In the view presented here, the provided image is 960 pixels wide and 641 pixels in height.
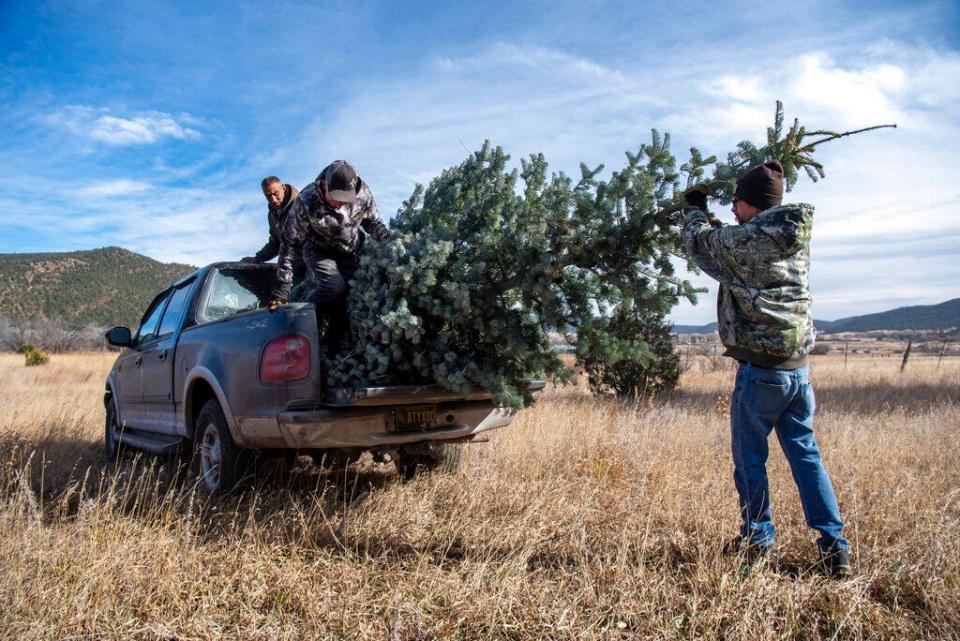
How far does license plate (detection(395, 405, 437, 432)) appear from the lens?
416 cm

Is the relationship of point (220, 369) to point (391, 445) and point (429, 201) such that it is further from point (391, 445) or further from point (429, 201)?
point (429, 201)

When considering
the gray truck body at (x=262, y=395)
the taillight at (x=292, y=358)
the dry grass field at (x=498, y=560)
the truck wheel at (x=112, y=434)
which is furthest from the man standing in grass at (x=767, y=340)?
the truck wheel at (x=112, y=434)

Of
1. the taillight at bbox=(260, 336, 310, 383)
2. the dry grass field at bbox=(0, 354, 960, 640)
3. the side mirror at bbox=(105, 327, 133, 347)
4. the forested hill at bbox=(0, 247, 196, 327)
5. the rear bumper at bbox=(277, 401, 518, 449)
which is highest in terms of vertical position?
the forested hill at bbox=(0, 247, 196, 327)

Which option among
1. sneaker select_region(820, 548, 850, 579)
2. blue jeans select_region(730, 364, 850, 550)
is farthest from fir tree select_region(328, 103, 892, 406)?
sneaker select_region(820, 548, 850, 579)

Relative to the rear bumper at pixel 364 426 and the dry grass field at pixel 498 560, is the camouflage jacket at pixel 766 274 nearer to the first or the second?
the dry grass field at pixel 498 560

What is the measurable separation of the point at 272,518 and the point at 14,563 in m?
1.38

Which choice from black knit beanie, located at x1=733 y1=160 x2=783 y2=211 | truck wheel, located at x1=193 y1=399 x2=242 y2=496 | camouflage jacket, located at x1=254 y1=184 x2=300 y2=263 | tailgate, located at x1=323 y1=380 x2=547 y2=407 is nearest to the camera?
black knit beanie, located at x1=733 y1=160 x2=783 y2=211

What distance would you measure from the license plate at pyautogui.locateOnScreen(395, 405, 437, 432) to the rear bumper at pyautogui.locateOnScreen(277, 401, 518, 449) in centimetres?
3

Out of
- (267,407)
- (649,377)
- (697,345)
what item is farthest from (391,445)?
(697,345)

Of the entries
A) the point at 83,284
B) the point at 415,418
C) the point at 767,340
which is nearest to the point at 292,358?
the point at 415,418

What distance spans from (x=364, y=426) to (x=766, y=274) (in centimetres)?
244

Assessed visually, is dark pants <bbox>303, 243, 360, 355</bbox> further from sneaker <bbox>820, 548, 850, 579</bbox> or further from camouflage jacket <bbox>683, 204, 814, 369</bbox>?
sneaker <bbox>820, 548, 850, 579</bbox>

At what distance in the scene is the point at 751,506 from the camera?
3.43m

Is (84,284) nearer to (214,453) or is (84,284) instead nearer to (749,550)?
(214,453)
